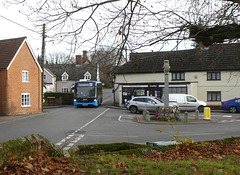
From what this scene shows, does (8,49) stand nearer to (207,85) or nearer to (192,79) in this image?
(192,79)

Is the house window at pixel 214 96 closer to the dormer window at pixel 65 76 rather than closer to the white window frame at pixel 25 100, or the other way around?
the white window frame at pixel 25 100

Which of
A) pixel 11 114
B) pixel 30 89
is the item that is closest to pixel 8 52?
pixel 30 89

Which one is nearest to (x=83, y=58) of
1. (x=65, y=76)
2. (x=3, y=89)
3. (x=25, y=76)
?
(x=3, y=89)

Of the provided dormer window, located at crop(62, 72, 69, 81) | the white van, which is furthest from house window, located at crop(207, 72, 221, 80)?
dormer window, located at crop(62, 72, 69, 81)

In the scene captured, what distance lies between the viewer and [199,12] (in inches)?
308

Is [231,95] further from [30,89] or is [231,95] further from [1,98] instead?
[1,98]

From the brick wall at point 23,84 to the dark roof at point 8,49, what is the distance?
59 centimetres

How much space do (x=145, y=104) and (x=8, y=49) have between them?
52.4 ft

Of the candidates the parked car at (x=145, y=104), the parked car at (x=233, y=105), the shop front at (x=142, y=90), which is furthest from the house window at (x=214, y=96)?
the parked car at (x=145, y=104)

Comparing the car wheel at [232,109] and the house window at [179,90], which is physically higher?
the house window at [179,90]

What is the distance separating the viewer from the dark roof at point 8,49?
26431 mm

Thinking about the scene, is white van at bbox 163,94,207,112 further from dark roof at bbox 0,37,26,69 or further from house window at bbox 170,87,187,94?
dark roof at bbox 0,37,26,69

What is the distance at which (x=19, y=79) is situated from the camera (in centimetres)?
2778

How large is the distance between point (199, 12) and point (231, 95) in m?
27.3
